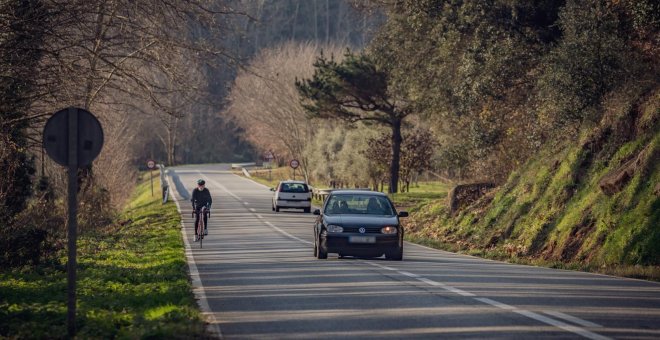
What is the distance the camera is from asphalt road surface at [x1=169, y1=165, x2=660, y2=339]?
10.5m

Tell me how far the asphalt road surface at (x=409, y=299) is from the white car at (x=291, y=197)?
87.3ft

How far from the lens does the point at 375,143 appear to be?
6303 cm

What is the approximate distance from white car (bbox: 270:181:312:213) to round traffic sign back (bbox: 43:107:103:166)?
39.9 m

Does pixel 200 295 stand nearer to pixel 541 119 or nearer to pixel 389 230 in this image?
pixel 389 230

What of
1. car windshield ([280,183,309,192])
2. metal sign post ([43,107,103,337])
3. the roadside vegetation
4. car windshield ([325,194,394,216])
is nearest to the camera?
metal sign post ([43,107,103,337])

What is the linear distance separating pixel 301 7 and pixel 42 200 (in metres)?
96.3

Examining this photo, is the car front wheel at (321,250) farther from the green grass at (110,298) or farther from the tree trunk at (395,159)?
the tree trunk at (395,159)

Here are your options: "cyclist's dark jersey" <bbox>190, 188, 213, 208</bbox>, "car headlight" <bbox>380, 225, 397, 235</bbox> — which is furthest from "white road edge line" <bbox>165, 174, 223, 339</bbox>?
"car headlight" <bbox>380, 225, 397, 235</bbox>

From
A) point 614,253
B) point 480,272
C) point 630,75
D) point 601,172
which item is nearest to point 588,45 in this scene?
point 630,75

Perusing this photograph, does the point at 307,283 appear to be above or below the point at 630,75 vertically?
below

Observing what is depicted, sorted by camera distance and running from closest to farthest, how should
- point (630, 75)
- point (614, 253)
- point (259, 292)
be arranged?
point (259, 292)
point (614, 253)
point (630, 75)

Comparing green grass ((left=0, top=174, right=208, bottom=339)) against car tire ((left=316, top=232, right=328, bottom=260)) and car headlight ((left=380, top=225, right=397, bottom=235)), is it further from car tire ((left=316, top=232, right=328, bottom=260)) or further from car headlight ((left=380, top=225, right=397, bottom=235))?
car headlight ((left=380, top=225, right=397, bottom=235))

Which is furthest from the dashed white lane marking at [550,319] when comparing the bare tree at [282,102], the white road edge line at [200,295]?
the bare tree at [282,102]

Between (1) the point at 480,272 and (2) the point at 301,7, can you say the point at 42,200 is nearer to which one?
(1) the point at 480,272
